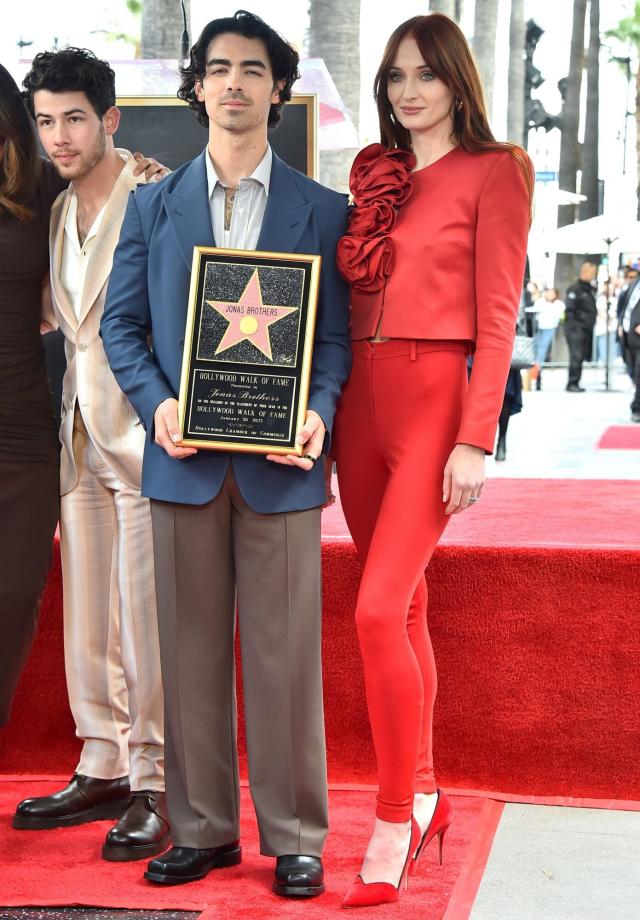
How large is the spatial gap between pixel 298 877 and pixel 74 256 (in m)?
1.71

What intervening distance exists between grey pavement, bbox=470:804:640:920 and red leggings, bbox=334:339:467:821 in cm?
39

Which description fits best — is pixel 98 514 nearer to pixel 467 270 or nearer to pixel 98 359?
pixel 98 359

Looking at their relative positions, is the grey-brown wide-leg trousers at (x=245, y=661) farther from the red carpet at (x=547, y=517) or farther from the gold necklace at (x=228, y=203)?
the red carpet at (x=547, y=517)

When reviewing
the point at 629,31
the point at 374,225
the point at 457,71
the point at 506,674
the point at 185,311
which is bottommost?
the point at 506,674

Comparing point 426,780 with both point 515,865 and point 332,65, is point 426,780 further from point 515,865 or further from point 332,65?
point 332,65

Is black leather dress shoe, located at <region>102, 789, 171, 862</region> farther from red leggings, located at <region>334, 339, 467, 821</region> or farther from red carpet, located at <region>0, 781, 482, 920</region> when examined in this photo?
red leggings, located at <region>334, 339, 467, 821</region>

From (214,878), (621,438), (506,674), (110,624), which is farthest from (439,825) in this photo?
(621,438)

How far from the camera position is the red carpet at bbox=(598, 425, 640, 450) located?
11430 mm

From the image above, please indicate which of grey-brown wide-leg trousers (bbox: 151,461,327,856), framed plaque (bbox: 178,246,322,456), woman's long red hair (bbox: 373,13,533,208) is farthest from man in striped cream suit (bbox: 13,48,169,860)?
woman's long red hair (bbox: 373,13,533,208)

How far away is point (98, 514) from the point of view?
3561mm

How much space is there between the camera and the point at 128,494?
3480 millimetres

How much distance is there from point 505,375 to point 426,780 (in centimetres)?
107

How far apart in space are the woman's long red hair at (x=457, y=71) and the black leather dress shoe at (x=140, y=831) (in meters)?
1.90

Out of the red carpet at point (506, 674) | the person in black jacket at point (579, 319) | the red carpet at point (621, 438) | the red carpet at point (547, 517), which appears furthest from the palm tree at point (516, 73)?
the red carpet at point (506, 674)
